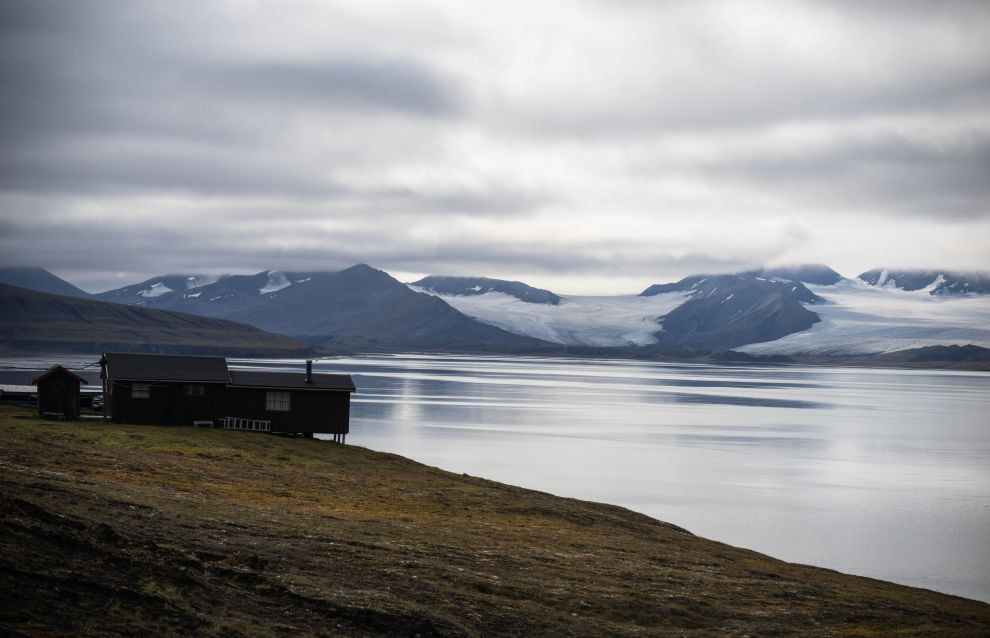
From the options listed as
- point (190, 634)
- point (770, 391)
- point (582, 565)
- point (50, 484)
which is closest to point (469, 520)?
point (582, 565)

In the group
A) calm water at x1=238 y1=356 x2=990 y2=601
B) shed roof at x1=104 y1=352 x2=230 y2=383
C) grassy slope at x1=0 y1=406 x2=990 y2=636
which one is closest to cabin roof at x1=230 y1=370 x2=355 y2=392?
shed roof at x1=104 y1=352 x2=230 y2=383

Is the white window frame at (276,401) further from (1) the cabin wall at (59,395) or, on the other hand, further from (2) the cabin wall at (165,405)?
(1) the cabin wall at (59,395)

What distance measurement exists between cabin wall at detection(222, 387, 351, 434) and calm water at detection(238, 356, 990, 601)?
7.60m

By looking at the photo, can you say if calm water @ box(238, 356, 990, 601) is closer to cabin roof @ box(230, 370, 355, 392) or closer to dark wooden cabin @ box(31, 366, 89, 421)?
cabin roof @ box(230, 370, 355, 392)

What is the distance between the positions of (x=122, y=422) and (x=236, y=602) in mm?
40776

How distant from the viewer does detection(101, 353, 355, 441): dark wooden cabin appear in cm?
5753

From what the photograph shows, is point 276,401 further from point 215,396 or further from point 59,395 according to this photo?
point 59,395

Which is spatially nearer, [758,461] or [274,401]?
[274,401]

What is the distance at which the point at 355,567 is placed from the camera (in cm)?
2408

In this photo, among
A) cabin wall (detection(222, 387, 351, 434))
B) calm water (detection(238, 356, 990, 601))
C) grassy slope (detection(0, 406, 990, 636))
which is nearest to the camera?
grassy slope (detection(0, 406, 990, 636))

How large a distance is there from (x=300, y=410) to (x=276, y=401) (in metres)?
1.42

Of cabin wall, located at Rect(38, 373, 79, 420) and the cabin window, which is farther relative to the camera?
the cabin window

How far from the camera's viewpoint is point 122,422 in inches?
2264

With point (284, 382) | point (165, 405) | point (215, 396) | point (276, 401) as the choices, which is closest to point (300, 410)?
point (276, 401)
